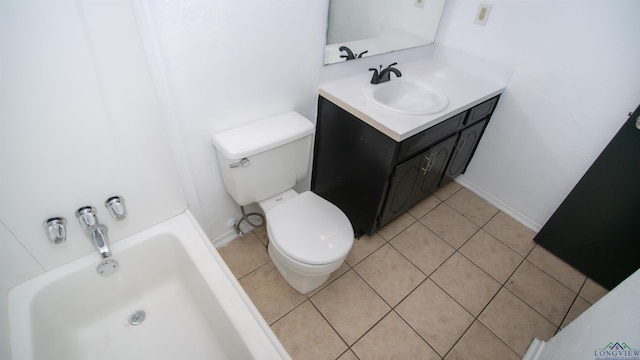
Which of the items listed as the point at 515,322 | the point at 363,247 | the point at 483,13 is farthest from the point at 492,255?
the point at 483,13

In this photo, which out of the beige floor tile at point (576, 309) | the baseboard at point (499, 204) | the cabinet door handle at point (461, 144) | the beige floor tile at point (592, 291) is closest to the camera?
the beige floor tile at point (576, 309)

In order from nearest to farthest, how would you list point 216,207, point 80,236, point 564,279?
point 80,236, point 216,207, point 564,279

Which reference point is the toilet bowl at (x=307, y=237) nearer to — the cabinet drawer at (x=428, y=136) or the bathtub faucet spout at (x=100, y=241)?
the cabinet drawer at (x=428, y=136)

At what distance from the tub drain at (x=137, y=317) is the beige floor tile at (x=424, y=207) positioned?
1.63 m

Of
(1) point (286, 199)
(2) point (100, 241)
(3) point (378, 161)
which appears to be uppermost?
(3) point (378, 161)

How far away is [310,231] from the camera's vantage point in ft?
4.33

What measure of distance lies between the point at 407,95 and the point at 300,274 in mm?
1201

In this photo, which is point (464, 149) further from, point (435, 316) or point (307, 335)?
point (307, 335)

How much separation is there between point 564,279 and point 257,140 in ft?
6.33

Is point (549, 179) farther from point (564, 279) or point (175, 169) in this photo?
point (175, 169)

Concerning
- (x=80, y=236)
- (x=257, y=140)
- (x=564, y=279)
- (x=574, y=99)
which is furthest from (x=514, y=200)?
(x=80, y=236)

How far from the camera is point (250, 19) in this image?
1.11m

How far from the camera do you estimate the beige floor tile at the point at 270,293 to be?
144 centimetres

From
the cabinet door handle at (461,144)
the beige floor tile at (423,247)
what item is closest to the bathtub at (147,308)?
the beige floor tile at (423,247)
